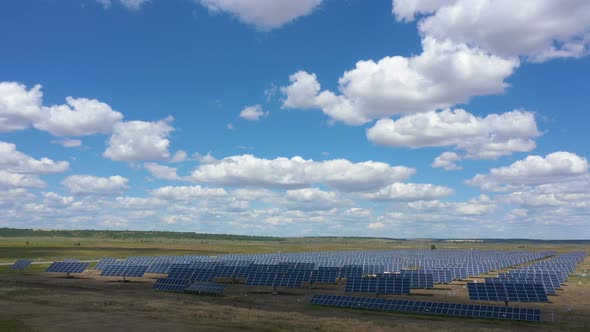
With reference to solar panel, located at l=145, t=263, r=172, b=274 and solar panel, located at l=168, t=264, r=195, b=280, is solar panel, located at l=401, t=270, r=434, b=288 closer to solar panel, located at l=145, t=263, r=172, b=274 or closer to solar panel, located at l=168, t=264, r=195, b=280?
solar panel, located at l=168, t=264, r=195, b=280

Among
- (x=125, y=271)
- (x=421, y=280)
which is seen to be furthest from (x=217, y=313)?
(x=125, y=271)

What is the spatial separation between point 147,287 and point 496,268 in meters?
72.0

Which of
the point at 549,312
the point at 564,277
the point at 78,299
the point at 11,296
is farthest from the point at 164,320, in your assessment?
the point at 564,277

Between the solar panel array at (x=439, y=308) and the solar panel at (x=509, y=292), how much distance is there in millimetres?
6459

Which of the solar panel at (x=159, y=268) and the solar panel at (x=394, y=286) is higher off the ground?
the solar panel at (x=159, y=268)

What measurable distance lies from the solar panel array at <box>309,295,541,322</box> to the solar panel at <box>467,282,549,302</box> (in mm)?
6459

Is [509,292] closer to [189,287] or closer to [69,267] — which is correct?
[189,287]

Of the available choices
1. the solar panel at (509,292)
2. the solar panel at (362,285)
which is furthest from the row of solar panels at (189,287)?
the solar panel at (509,292)

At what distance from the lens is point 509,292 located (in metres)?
45.6

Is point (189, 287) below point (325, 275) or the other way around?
below

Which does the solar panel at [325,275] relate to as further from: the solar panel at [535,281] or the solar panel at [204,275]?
the solar panel at [535,281]

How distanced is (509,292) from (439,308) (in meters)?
9.77

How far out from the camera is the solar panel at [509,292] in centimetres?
4444

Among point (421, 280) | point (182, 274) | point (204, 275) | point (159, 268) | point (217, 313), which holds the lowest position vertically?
point (217, 313)
